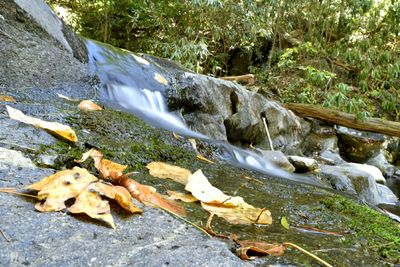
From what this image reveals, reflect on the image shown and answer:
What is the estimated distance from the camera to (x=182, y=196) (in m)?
1.55

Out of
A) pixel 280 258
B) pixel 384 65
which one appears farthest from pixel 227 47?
pixel 280 258

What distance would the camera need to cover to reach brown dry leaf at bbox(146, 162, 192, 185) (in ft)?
6.03

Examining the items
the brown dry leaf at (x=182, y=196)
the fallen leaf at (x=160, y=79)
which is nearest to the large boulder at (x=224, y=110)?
the fallen leaf at (x=160, y=79)

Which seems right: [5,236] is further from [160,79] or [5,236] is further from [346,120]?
[346,120]

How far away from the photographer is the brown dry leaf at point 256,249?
1073mm

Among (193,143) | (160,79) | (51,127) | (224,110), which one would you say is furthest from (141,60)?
(51,127)

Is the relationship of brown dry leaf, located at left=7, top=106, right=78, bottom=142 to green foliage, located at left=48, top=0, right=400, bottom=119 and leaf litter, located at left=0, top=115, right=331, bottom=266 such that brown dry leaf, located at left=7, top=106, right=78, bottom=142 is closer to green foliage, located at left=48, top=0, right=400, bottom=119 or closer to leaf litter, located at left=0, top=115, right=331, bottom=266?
leaf litter, located at left=0, top=115, right=331, bottom=266

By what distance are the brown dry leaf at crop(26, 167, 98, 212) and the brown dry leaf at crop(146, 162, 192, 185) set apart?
24.6 inches

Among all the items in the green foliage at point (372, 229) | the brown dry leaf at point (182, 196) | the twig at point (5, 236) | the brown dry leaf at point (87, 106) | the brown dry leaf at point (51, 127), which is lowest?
the green foliage at point (372, 229)

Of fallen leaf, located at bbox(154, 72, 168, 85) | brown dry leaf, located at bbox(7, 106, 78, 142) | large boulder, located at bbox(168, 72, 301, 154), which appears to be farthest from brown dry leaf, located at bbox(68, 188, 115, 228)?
fallen leaf, located at bbox(154, 72, 168, 85)

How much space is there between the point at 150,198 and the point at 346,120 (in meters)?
7.28

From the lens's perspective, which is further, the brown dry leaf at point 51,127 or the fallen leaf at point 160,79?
the fallen leaf at point 160,79

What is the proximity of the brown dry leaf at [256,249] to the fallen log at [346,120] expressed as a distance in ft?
23.4

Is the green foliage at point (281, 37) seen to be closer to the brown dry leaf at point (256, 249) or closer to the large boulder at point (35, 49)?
the large boulder at point (35, 49)
